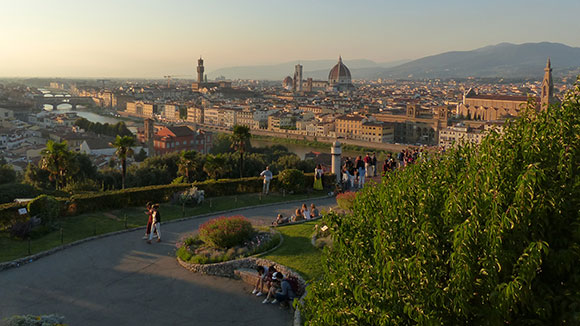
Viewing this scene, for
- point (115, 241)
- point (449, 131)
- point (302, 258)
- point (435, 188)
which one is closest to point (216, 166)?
point (115, 241)

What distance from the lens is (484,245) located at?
346cm

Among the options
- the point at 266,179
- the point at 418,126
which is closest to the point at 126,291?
the point at 266,179

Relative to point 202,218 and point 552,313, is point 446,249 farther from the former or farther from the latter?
point 202,218

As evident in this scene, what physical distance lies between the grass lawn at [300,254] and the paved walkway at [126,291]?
75cm

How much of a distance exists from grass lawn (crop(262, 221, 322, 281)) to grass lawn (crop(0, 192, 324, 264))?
2.76 metres

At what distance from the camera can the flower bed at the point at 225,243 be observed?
8.05 meters

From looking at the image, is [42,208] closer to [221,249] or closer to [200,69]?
[221,249]

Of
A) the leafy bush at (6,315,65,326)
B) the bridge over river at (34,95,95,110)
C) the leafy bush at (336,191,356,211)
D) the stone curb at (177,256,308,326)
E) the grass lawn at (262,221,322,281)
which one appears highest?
the bridge over river at (34,95,95,110)

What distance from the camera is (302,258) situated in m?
7.78

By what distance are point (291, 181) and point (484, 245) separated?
961cm

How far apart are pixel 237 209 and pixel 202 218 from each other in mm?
954

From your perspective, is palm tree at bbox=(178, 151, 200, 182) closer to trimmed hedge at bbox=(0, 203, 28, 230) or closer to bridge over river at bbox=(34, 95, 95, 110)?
trimmed hedge at bbox=(0, 203, 28, 230)

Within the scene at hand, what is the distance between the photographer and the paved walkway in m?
6.30

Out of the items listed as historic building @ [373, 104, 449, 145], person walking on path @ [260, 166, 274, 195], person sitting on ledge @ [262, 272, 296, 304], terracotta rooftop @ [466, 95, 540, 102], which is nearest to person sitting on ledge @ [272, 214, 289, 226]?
person walking on path @ [260, 166, 274, 195]
